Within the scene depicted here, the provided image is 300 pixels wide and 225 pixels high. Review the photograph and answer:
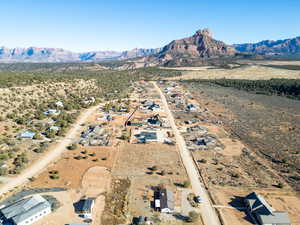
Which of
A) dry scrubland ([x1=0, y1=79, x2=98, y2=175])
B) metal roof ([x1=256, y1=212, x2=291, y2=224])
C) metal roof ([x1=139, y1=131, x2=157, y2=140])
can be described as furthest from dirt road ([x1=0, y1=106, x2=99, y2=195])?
metal roof ([x1=256, y1=212, x2=291, y2=224])

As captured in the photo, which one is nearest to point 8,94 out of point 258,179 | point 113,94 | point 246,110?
point 113,94

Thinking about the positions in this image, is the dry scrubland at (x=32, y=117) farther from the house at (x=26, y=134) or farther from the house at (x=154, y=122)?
the house at (x=154, y=122)

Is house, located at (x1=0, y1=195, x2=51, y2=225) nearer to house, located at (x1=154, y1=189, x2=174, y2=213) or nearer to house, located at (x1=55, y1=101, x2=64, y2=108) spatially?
house, located at (x1=154, y1=189, x2=174, y2=213)

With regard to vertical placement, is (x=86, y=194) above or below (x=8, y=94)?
below

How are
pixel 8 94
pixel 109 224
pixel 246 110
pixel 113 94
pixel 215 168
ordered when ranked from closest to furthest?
1. pixel 109 224
2. pixel 215 168
3. pixel 8 94
4. pixel 246 110
5. pixel 113 94

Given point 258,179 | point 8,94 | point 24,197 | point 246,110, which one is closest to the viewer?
point 24,197

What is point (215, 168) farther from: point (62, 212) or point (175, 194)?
point (62, 212)

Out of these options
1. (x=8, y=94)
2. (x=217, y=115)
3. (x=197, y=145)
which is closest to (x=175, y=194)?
(x=197, y=145)

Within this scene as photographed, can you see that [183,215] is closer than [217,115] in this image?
Yes
